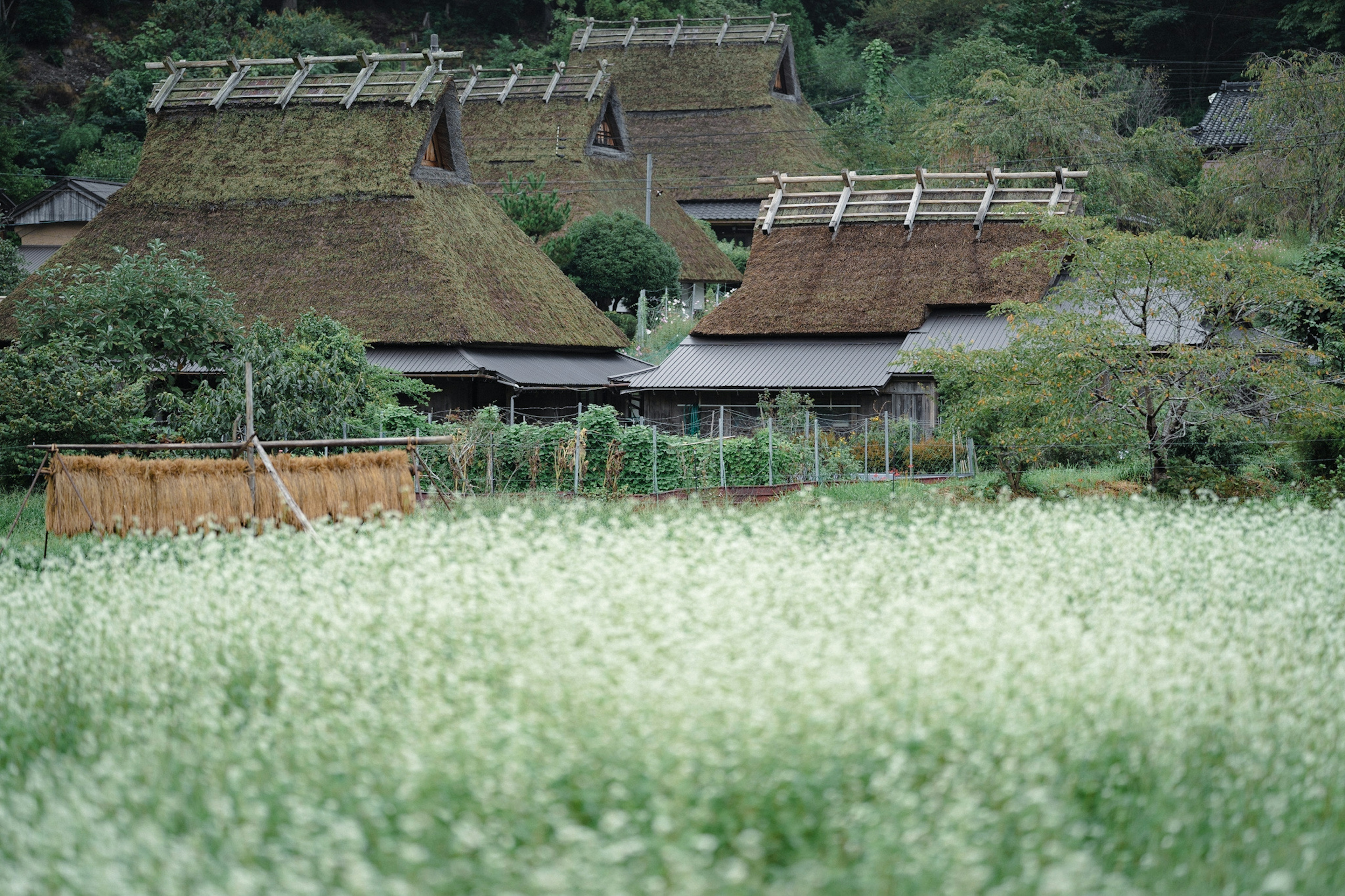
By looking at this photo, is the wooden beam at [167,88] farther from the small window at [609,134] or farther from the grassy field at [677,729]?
the grassy field at [677,729]

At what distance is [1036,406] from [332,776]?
13.1 metres

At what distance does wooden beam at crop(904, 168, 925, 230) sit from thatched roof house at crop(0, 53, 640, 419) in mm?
6581

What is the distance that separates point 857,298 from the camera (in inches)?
1133

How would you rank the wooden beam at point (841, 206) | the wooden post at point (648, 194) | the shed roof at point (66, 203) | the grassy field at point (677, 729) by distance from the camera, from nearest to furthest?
the grassy field at point (677, 729) → the wooden beam at point (841, 206) → the wooden post at point (648, 194) → the shed roof at point (66, 203)

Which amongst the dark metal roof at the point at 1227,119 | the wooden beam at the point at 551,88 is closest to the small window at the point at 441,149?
the wooden beam at the point at 551,88

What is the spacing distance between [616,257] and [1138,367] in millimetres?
18933

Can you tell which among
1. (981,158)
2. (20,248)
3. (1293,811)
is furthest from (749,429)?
(20,248)

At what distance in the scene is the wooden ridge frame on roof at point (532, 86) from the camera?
38.4 meters

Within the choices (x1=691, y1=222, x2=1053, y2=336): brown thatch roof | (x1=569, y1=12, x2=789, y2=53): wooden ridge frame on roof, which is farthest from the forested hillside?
(x1=691, y1=222, x2=1053, y2=336): brown thatch roof

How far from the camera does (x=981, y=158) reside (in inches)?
1426

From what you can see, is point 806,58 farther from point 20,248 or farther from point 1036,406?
point 1036,406

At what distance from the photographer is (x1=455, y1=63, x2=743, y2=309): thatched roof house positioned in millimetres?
37562

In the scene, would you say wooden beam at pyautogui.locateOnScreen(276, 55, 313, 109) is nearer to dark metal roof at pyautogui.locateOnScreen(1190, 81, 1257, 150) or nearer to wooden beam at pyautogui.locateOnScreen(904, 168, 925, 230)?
wooden beam at pyautogui.locateOnScreen(904, 168, 925, 230)

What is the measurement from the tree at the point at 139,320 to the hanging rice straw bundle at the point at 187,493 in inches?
323
